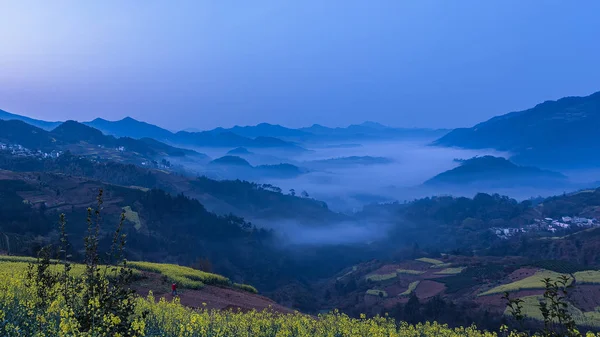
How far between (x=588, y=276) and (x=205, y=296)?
60.9m

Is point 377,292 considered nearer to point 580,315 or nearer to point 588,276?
point 588,276

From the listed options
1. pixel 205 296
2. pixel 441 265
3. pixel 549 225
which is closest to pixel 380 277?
pixel 441 265

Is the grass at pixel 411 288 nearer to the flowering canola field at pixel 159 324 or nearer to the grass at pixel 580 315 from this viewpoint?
the grass at pixel 580 315

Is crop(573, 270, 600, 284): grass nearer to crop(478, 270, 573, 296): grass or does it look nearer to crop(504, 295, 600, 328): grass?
crop(478, 270, 573, 296): grass

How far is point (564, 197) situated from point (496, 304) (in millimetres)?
155505

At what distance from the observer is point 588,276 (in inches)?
2505

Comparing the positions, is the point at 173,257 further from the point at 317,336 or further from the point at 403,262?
the point at 317,336

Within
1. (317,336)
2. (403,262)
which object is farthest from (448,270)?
(317,336)

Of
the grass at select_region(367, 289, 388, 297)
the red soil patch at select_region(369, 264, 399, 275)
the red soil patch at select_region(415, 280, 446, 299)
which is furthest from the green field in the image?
the grass at select_region(367, 289, 388, 297)

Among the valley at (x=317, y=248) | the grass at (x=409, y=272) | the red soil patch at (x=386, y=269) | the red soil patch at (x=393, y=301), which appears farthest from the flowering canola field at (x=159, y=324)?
the red soil patch at (x=386, y=269)

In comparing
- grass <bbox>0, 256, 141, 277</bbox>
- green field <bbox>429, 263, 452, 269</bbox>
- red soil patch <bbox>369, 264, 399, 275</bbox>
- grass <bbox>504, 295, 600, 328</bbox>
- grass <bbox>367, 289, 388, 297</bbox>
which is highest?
grass <bbox>0, 256, 141, 277</bbox>

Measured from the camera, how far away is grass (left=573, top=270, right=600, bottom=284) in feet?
198

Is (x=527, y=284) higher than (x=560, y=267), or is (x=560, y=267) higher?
(x=560, y=267)

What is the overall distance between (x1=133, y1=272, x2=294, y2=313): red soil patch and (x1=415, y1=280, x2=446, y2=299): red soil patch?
5608 centimetres
